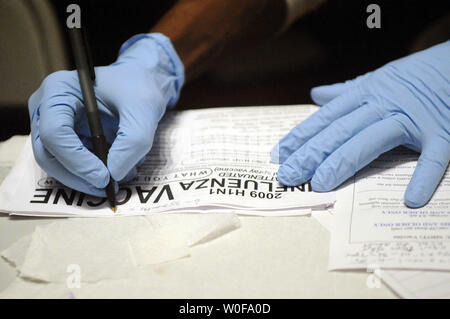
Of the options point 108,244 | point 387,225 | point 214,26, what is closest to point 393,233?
point 387,225

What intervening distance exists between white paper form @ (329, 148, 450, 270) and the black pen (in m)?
0.30

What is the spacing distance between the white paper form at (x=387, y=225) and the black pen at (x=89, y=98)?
30cm

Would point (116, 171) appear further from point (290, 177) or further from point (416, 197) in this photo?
point (416, 197)

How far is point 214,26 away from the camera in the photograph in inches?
33.9

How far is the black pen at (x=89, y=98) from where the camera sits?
1.81 ft

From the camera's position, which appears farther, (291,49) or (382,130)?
(291,49)

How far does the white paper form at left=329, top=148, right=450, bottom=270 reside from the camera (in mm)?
463

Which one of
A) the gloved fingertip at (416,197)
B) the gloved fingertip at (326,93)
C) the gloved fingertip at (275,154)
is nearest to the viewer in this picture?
the gloved fingertip at (416,197)

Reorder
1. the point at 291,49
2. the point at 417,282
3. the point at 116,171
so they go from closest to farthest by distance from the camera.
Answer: the point at 417,282 → the point at 116,171 → the point at 291,49

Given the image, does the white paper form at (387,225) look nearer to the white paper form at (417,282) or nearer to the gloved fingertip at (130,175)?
the white paper form at (417,282)

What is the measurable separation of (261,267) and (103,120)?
0.35m

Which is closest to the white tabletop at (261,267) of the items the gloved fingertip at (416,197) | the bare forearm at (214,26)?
the gloved fingertip at (416,197)

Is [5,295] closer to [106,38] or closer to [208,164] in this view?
[208,164]

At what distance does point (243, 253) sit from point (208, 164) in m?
0.19
